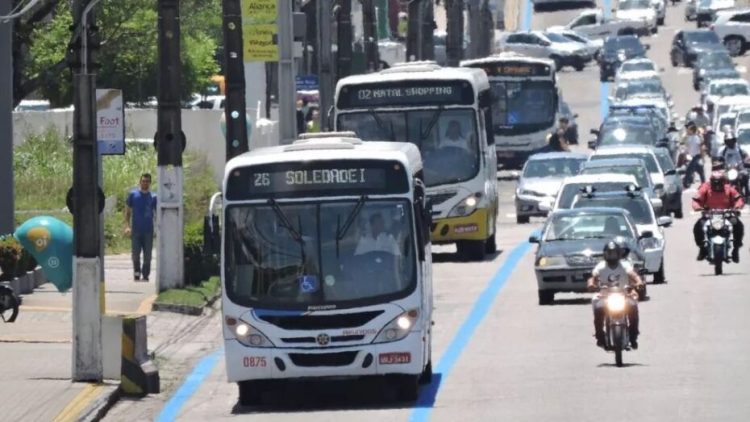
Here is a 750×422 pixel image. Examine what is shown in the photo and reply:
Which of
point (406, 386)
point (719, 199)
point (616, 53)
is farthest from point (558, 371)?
point (616, 53)

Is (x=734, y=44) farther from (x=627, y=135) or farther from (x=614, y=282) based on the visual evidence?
(x=614, y=282)

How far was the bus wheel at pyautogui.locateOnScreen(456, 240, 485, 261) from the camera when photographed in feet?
120

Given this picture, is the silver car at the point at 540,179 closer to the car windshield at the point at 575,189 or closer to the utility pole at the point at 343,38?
the utility pole at the point at 343,38

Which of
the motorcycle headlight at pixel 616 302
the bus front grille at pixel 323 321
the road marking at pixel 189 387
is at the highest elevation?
the bus front grille at pixel 323 321

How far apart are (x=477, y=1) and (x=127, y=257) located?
178ft

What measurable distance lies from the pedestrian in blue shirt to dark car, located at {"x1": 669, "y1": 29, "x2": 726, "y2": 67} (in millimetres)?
59861

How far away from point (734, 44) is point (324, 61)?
55.1m

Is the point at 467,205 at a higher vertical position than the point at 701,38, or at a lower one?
lower

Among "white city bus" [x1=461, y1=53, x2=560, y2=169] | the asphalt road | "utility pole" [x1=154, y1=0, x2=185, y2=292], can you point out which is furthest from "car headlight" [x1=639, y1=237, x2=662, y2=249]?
"white city bus" [x1=461, y1=53, x2=560, y2=169]

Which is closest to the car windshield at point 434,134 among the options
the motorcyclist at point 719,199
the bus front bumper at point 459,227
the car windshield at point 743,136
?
the bus front bumper at point 459,227

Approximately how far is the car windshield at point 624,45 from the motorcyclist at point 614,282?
6947cm

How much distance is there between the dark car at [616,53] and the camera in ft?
298

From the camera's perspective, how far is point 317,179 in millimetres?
19812

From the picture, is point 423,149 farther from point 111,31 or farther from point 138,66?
point 138,66
